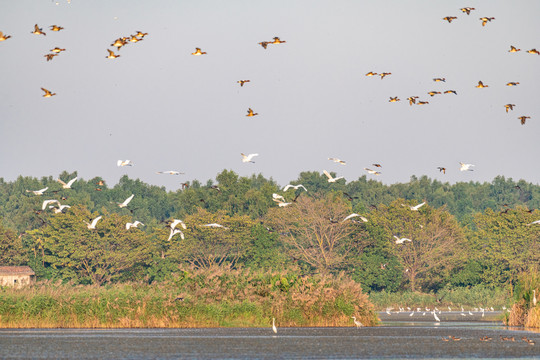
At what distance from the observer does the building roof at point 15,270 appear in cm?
11094

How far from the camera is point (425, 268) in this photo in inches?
4562

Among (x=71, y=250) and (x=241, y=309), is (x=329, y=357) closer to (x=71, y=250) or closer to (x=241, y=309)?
(x=241, y=309)

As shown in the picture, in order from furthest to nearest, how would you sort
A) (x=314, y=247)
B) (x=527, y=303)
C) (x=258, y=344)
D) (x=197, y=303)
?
(x=314, y=247) → (x=527, y=303) → (x=197, y=303) → (x=258, y=344)

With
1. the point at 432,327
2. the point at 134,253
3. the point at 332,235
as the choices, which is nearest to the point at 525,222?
the point at 332,235

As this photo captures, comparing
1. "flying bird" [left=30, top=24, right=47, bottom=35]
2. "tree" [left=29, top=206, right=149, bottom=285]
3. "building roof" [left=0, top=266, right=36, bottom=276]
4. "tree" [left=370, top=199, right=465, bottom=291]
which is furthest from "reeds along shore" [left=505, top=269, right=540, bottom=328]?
"building roof" [left=0, top=266, right=36, bottom=276]

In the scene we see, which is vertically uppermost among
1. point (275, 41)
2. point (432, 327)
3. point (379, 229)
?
point (275, 41)

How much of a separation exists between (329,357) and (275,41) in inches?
826

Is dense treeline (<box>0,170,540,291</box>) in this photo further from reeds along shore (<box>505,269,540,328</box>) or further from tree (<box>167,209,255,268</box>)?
reeds along shore (<box>505,269,540,328</box>)

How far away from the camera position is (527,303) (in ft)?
174

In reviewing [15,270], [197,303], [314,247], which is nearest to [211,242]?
[314,247]

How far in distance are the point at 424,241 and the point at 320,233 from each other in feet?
40.1

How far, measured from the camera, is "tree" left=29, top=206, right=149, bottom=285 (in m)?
116

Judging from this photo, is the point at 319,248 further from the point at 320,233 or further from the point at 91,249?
the point at 91,249

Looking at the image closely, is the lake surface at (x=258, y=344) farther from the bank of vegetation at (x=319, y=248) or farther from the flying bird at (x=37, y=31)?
the bank of vegetation at (x=319, y=248)
